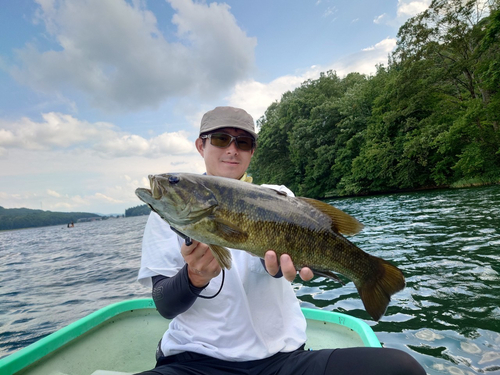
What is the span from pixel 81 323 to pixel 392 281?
4299 millimetres

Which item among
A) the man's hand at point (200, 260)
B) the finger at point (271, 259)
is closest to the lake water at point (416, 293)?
the finger at point (271, 259)

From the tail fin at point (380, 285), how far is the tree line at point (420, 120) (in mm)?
29659

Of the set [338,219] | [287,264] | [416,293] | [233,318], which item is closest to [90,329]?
[233,318]

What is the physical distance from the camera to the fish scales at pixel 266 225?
2.00 meters

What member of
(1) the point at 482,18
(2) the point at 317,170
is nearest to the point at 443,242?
(1) the point at 482,18

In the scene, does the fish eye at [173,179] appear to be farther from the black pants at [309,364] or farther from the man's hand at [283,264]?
the black pants at [309,364]

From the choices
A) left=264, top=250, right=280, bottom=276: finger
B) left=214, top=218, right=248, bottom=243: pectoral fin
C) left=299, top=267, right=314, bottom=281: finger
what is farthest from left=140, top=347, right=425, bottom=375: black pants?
left=214, top=218, right=248, bottom=243: pectoral fin

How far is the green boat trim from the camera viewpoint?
3.61 meters

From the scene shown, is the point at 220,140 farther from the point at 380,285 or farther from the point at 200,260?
the point at 380,285

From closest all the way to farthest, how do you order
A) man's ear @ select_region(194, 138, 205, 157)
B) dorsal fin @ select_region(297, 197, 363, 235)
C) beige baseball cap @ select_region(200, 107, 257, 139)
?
dorsal fin @ select_region(297, 197, 363, 235) → beige baseball cap @ select_region(200, 107, 257, 139) → man's ear @ select_region(194, 138, 205, 157)

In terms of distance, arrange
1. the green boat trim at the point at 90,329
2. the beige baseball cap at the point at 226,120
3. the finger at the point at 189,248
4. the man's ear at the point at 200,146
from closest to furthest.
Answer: the finger at the point at 189,248
the beige baseball cap at the point at 226,120
the man's ear at the point at 200,146
the green boat trim at the point at 90,329

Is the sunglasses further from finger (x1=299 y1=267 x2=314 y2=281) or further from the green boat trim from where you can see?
the green boat trim

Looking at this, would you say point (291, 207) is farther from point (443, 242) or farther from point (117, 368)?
point (443, 242)

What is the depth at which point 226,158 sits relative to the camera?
3.14m
